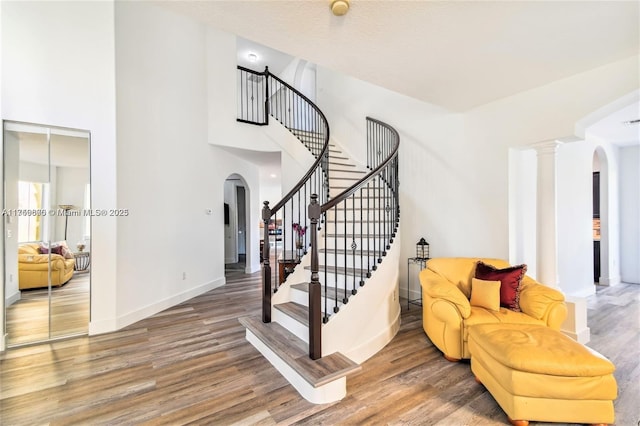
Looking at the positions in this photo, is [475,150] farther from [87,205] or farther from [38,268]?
[38,268]

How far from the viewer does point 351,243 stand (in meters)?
4.03

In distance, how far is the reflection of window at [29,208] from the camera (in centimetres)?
317

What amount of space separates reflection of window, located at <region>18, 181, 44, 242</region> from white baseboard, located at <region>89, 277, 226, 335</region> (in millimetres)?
1187

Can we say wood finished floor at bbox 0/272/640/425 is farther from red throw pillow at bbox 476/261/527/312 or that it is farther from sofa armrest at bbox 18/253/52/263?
sofa armrest at bbox 18/253/52/263

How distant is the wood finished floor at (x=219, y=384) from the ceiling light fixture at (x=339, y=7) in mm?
2690

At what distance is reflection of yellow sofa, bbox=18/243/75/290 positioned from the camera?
319cm

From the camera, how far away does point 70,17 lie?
3.23 meters

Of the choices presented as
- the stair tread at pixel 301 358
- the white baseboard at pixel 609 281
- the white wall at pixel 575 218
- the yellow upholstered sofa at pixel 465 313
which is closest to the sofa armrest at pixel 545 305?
the yellow upholstered sofa at pixel 465 313

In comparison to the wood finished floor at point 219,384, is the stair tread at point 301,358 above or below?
above

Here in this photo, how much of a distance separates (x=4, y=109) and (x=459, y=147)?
17.3 feet

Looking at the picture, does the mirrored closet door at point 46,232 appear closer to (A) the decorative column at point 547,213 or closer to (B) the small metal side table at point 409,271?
(B) the small metal side table at point 409,271

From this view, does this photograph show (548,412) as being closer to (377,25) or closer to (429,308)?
Answer: (429,308)

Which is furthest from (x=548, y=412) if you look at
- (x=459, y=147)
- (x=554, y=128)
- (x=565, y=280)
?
(x=565, y=280)

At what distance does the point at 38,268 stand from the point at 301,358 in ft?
10.4
